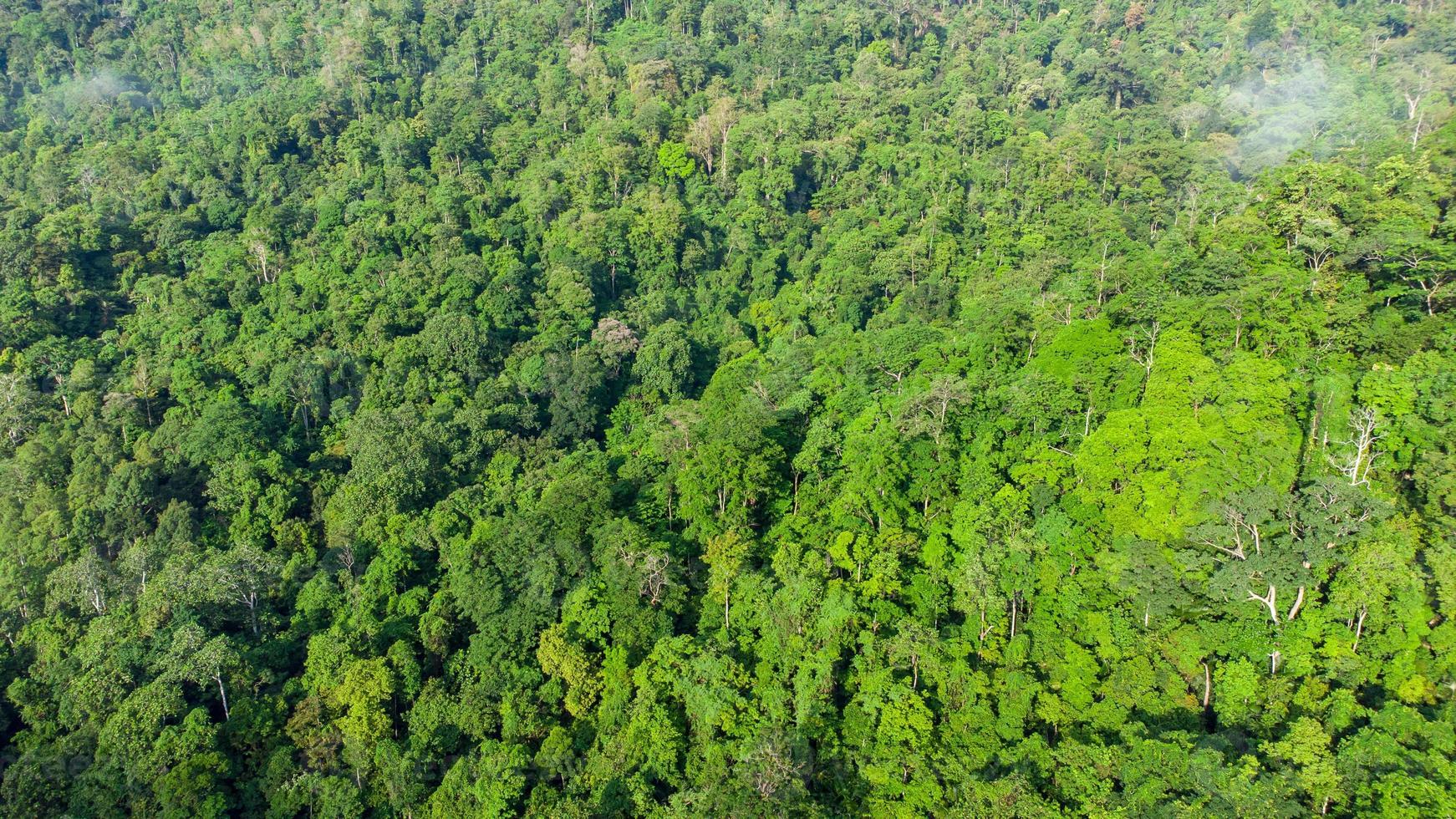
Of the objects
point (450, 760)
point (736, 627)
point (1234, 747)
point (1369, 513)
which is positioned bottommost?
point (450, 760)

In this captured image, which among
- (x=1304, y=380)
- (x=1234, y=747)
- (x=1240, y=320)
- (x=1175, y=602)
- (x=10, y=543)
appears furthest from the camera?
(x=10, y=543)

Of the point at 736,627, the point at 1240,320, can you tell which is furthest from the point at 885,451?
the point at 1240,320

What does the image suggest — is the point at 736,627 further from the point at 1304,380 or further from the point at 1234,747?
the point at 1304,380

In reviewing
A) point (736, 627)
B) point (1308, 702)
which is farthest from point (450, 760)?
point (1308, 702)

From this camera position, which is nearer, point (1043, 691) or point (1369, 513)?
point (1369, 513)

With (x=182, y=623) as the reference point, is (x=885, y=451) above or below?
above

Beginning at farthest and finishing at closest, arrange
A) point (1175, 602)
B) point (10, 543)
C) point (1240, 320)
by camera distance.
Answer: point (10, 543) < point (1240, 320) < point (1175, 602)
